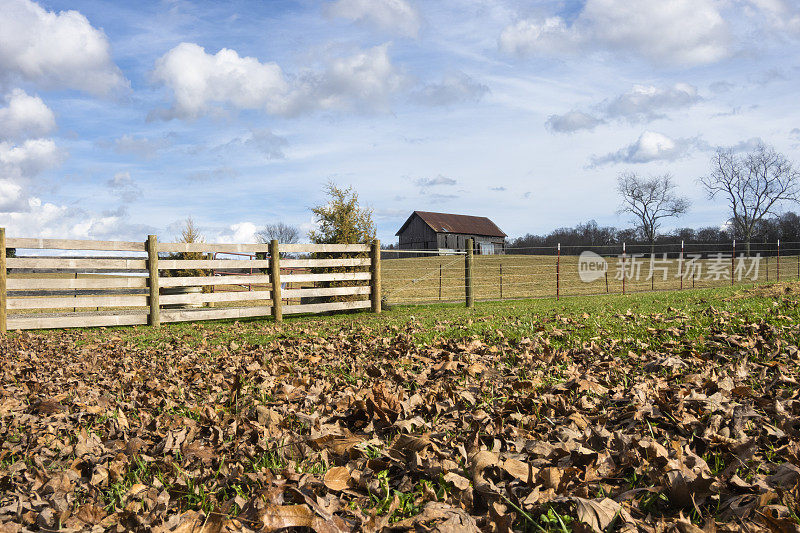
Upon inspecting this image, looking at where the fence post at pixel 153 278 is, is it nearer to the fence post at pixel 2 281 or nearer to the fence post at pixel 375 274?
the fence post at pixel 2 281

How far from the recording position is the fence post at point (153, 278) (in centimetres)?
1066

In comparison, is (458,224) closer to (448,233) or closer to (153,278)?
(448,233)

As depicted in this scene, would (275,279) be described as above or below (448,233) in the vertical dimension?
below

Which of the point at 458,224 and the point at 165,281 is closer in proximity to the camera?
the point at 165,281

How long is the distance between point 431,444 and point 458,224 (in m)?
53.6

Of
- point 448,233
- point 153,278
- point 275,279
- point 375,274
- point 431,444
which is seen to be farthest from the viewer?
point 448,233

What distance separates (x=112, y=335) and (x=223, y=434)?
7350 mm

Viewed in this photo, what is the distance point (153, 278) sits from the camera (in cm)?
1072

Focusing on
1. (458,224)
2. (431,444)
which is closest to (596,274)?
(458,224)

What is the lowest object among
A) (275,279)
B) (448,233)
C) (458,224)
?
(275,279)

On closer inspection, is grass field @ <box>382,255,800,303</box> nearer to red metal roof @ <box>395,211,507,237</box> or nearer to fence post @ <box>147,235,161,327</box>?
red metal roof @ <box>395,211,507,237</box>

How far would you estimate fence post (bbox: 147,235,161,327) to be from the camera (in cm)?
1066

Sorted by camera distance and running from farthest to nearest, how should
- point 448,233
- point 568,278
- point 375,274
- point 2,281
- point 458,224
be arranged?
point 458,224, point 448,233, point 568,278, point 375,274, point 2,281

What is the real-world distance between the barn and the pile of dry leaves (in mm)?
46891
